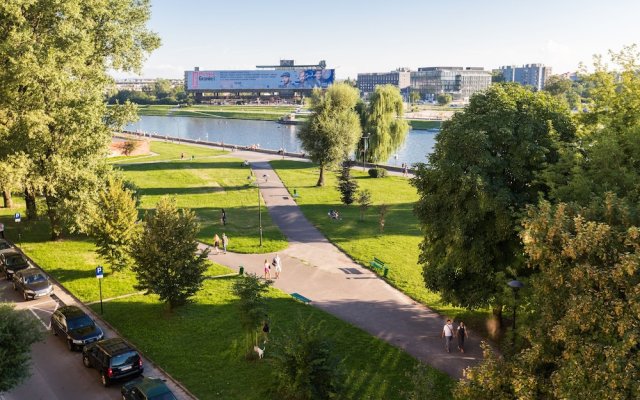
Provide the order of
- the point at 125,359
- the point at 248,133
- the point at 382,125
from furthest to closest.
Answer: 1. the point at 248,133
2. the point at 382,125
3. the point at 125,359

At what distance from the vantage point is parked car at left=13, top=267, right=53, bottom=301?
914 inches

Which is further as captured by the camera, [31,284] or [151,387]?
[31,284]

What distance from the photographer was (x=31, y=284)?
76.8 feet

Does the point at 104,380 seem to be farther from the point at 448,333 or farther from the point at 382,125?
the point at 382,125

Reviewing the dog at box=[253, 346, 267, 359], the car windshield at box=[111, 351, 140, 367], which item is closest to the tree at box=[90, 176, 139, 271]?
the car windshield at box=[111, 351, 140, 367]

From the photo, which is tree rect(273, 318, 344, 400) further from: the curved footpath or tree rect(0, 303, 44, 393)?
tree rect(0, 303, 44, 393)

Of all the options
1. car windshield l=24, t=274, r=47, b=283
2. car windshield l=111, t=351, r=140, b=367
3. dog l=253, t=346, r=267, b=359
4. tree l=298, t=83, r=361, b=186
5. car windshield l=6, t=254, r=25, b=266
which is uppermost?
tree l=298, t=83, r=361, b=186

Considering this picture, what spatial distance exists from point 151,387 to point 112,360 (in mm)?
2377

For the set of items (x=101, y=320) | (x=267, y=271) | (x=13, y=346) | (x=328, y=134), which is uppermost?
(x=328, y=134)

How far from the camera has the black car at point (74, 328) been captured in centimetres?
1886

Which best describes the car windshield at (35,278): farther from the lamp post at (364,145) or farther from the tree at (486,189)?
the lamp post at (364,145)

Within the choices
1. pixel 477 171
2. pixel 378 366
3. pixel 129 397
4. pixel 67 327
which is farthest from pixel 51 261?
pixel 477 171

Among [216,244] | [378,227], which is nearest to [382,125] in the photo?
[378,227]

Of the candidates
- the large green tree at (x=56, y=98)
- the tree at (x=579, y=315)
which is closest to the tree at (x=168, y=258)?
the large green tree at (x=56, y=98)
